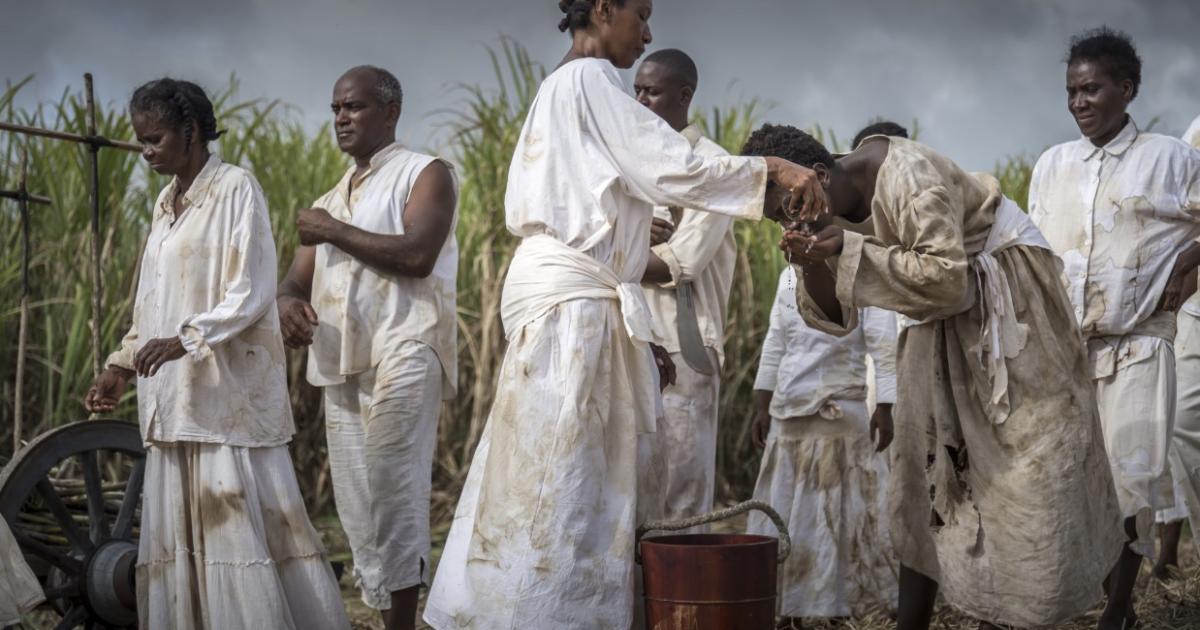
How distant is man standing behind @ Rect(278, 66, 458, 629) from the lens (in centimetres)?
467

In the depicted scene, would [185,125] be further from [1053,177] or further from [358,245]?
[1053,177]

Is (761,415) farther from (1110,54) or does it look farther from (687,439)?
(1110,54)

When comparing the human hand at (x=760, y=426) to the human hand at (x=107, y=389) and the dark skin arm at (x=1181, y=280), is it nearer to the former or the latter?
the dark skin arm at (x=1181, y=280)

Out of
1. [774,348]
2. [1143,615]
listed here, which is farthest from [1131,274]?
[774,348]

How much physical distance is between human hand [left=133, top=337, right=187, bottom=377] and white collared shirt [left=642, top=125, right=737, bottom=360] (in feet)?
4.91

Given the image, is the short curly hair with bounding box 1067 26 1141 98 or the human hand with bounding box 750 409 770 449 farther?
the human hand with bounding box 750 409 770 449

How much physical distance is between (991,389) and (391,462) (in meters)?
1.93

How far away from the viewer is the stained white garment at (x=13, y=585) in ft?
12.6

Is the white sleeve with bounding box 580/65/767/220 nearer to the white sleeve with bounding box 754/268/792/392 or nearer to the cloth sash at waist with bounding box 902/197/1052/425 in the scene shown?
the cloth sash at waist with bounding box 902/197/1052/425

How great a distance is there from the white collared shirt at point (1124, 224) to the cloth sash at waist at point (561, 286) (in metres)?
2.13

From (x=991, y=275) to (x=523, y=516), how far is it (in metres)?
1.36

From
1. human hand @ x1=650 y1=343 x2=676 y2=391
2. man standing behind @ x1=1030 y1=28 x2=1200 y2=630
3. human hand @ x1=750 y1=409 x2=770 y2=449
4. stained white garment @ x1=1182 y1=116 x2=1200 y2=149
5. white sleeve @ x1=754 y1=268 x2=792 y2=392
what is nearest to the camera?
human hand @ x1=650 y1=343 x2=676 y2=391

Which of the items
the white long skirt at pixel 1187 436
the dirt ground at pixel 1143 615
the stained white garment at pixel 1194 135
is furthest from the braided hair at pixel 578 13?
the stained white garment at pixel 1194 135

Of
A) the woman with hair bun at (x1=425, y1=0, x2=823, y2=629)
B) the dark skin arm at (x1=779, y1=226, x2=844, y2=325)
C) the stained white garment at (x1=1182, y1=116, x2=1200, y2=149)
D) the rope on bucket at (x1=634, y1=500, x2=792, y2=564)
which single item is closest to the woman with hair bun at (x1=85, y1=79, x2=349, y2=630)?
the woman with hair bun at (x1=425, y1=0, x2=823, y2=629)
